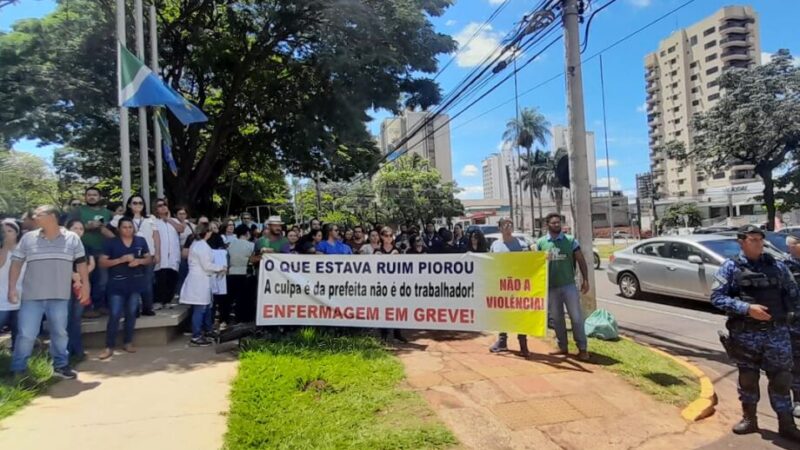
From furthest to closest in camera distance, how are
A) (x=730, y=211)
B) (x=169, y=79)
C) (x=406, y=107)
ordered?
1. (x=730, y=211)
2. (x=169, y=79)
3. (x=406, y=107)

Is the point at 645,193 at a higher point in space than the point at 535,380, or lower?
higher

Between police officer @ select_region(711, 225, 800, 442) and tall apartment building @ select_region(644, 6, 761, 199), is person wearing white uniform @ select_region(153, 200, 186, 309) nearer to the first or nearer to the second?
police officer @ select_region(711, 225, 800, 442)

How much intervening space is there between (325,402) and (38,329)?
2.93 metres

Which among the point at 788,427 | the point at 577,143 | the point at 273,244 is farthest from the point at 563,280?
the point at 273,244

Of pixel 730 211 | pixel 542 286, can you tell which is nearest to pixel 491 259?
pixel 542 286

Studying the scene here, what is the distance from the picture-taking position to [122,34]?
9211 millimetres

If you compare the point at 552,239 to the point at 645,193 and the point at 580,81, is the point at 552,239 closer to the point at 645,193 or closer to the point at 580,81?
the point at 580,81

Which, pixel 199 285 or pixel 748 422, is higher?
pixel 199 285

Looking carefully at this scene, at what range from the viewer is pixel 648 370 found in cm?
562

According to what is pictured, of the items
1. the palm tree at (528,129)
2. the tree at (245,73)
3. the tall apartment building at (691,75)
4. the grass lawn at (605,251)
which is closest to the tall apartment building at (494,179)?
the tall apartment building at (691,75)

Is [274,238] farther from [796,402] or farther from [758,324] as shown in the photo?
[796,402]

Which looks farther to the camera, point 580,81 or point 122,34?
point 122,34

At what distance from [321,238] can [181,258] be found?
6.79 ft

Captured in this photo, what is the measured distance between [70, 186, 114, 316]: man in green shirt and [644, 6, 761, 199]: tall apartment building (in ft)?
279
